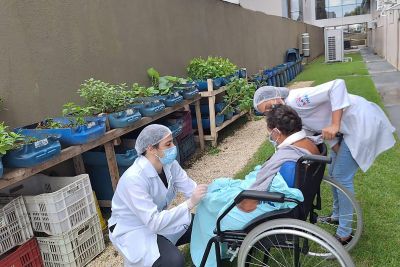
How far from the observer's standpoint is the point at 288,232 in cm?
203

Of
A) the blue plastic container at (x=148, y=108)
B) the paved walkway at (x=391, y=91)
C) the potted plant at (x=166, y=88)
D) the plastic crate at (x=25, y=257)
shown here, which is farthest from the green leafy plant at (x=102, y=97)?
the paved walkway at (x=391, y=91)

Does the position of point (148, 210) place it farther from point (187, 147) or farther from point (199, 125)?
point (199, 125)

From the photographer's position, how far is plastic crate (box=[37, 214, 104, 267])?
3.01m

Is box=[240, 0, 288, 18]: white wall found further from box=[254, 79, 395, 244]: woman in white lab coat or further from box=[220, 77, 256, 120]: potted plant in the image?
box=[254, 79, 395, 244]: woman in white lab coat

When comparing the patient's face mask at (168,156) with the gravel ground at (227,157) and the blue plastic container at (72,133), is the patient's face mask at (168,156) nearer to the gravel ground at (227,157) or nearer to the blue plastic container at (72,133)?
the blue plastic container at (72,133)

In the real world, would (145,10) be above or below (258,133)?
above

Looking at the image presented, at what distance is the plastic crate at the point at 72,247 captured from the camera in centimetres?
301

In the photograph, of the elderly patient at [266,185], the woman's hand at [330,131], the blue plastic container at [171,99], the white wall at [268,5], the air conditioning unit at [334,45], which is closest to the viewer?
the elderly patient at [266,185]

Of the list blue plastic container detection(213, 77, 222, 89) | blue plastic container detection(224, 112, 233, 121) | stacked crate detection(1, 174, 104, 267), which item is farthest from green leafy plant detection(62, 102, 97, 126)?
blue plastic container detection(224, 112, 233, 121)

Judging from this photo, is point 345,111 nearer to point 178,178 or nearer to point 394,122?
point 178,178

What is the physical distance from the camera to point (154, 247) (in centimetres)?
249

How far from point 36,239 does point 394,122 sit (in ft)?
18.7

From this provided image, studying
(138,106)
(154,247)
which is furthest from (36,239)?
(138,106)

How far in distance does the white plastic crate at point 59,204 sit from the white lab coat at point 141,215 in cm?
56
